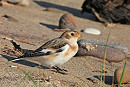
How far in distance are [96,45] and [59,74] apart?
1.72 meters

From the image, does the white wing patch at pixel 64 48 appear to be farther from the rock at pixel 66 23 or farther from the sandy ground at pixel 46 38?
the rock at pixel 66 23

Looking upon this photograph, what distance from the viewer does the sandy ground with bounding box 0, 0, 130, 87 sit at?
3938 millimetres

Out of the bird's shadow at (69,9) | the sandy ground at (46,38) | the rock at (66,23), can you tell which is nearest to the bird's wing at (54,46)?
the sandy ground at (46,38)

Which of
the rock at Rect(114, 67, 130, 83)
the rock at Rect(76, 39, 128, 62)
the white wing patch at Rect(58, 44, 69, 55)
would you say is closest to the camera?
the white wing patch at Rect(58, 44, 69, 55)

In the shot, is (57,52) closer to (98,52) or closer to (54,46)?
(54,46)

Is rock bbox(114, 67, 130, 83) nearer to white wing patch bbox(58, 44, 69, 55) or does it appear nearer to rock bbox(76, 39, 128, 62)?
white wing patch bbox(58, 44, 69, 55)

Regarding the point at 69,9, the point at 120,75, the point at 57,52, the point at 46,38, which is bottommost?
the point at 69,9

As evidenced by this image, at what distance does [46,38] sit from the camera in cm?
699

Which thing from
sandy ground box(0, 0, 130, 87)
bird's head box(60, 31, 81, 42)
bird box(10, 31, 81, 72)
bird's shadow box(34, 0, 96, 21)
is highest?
bird's head box(60, 31, 81, 42)

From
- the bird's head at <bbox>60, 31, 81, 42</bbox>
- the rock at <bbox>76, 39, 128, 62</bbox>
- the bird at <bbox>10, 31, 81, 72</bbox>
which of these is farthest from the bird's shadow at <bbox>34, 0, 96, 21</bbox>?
the bird at <bbox>10, 31, 81, 72</bbox>

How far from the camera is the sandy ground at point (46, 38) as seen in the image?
3938 millimetres

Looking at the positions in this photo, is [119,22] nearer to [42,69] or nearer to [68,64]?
[68,64]

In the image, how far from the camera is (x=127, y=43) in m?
7.83

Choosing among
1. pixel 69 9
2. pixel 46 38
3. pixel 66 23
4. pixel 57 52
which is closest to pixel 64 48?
pixel 57 52
